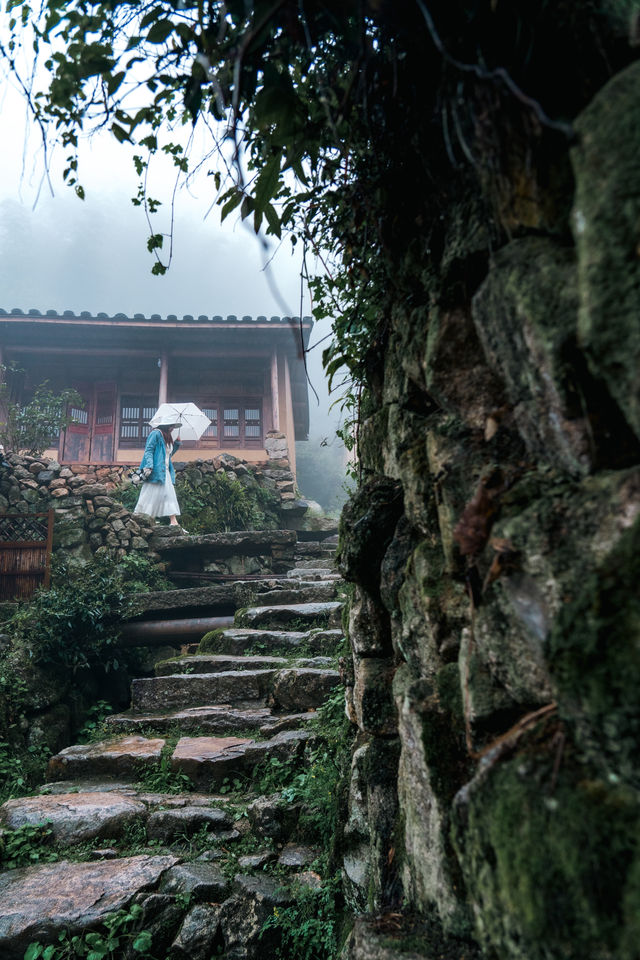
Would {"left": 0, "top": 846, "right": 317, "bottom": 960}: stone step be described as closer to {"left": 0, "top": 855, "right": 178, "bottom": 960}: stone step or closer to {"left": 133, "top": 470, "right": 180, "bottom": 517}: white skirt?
{"left": 0, "top": 855, "right": 178, "bottom": 960}: stone step

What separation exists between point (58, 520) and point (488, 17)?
349 inches

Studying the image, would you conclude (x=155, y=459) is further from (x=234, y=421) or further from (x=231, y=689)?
(x=234, y=421)

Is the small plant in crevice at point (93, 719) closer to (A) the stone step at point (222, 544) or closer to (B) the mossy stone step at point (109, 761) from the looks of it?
(B) the mossy stone step at point (109, 761)

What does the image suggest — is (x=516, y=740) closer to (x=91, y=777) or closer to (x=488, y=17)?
(x=488, y=17)

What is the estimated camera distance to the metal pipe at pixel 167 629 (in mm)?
7023

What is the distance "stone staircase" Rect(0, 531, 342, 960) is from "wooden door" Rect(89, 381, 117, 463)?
10.5 meters

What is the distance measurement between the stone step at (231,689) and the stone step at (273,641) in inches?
18.8

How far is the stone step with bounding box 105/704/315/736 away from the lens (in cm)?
450

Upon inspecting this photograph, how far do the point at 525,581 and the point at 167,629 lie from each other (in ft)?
21.8

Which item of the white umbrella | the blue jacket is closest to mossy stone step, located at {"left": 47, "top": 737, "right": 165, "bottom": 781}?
the blue jacket

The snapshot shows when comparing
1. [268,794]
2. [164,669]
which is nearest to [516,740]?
[268,794]

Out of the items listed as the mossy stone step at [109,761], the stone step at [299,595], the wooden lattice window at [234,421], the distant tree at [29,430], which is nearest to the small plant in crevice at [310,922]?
the mossy stone step at [109,761]

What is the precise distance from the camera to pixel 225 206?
1.89 m

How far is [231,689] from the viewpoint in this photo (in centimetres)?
525
